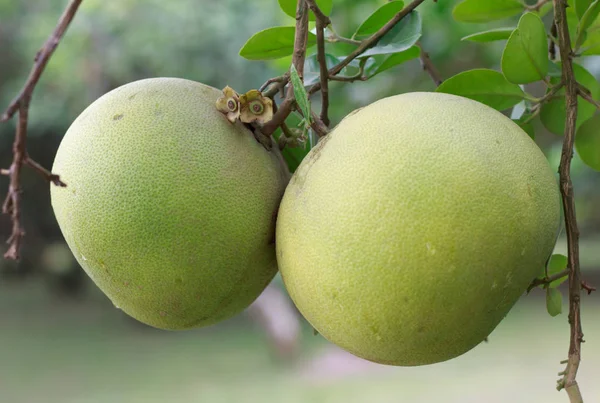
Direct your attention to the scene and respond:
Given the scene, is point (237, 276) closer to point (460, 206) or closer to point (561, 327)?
point (460, 206)

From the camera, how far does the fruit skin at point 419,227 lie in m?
0.52

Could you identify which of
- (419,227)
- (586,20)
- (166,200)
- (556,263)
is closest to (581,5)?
(586,20)

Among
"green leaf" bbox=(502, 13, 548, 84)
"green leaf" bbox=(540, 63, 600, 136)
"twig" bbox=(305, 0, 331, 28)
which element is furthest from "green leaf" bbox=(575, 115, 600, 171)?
"twig" bbox=(305, 0, 331, 28)

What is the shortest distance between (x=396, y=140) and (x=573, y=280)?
7.9 inches

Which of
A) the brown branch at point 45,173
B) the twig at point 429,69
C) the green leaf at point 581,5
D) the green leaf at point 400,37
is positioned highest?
the brown branch at point 45,173

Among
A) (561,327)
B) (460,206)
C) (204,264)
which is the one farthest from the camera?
(561,327)

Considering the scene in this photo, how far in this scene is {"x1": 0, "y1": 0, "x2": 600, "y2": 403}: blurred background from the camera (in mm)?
4754

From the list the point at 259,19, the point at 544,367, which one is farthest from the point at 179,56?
the point at 544,367

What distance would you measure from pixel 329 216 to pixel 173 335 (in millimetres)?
6370

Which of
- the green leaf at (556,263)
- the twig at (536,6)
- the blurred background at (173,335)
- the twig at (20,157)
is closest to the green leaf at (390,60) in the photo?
the twig at (536,6)

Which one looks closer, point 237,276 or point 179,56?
point 237,276

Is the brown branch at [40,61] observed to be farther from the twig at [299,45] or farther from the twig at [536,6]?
the twig at [536,6]

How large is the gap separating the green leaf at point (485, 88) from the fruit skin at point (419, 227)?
5.5 inches

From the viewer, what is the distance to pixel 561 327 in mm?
6617
